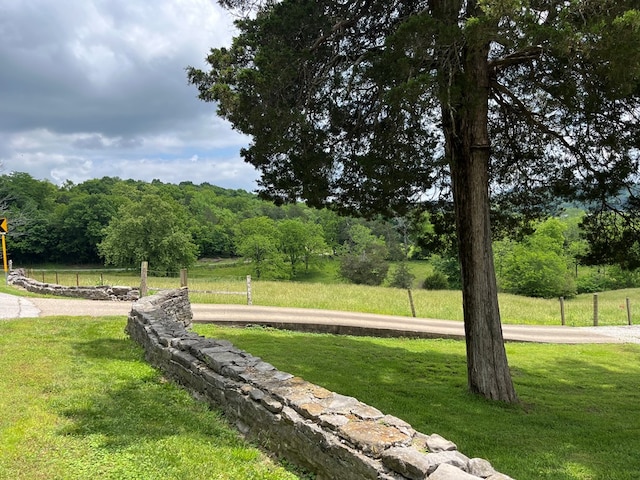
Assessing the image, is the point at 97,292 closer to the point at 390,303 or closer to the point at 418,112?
the point at 390,303

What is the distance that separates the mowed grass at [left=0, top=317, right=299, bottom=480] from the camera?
148 inches

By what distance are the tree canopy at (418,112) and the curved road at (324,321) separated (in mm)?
6439

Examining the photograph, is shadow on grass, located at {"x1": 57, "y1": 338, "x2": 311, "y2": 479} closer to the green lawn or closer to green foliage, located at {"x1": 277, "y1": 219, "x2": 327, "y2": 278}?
the green lawn

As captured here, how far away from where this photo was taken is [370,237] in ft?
Answer: 228

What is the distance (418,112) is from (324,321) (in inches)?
395

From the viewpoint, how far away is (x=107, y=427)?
15.1 ft

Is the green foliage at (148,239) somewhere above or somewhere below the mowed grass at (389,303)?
above

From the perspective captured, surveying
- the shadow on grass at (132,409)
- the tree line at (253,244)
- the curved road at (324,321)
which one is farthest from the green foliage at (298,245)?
the shadow on grass at (132,409)

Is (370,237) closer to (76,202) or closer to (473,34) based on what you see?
(76,202)

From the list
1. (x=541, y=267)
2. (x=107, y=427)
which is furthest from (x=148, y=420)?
(x=541, y=267)

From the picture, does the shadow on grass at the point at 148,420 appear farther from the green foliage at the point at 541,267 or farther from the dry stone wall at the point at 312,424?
the green foliage at the point at 541,267

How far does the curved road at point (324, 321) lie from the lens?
563 inches

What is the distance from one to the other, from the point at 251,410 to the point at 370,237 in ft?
214

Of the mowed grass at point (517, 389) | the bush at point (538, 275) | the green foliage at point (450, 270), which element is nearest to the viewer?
the mowed grass at point (517, 389)
